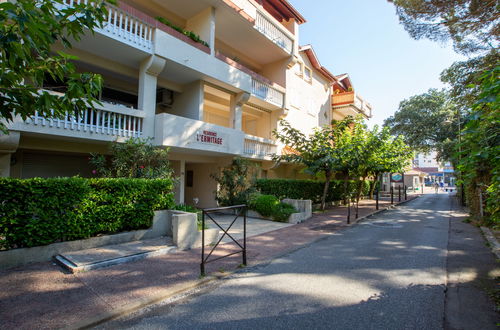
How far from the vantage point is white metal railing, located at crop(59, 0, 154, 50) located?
8.07 m

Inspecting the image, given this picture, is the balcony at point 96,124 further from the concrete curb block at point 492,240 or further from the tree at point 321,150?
the concrete curb block at point 492,240

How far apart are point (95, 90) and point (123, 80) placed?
29.1ft

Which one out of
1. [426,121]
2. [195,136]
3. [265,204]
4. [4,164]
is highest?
[426,121]

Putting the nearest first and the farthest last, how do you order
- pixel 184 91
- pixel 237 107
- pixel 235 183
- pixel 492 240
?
pixel 492 240 → pixel 235 183 → pixel 184 91 → pixel 237 107

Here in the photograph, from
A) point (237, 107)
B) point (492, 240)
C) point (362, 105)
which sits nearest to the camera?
point (492, 240)

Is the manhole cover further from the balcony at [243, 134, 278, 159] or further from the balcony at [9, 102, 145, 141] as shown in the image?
the balcony at [9, 102, 145, 141]

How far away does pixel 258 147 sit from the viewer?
14.0 metres

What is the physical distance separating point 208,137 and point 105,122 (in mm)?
3872

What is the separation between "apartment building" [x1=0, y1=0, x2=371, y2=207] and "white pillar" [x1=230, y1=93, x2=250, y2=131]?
0.18ft

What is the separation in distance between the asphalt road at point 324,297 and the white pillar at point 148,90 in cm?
676

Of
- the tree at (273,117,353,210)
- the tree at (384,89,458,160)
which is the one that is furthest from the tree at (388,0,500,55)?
the tree at (384,89,458,160)

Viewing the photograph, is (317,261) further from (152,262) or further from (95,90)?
(95,90)

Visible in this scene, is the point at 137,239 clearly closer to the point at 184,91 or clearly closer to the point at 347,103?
the point at 184,91

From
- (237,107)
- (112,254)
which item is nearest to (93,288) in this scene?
(112,254)
